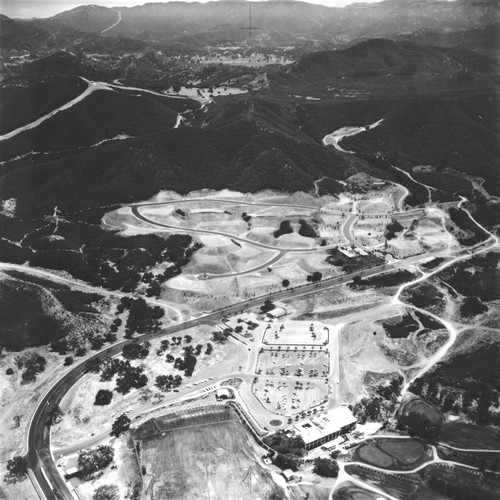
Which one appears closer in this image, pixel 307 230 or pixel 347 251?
pixel 347 251

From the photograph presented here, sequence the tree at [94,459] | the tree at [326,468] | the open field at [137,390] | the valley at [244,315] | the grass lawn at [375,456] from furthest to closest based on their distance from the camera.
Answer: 1. the open field at [137,390]
2. the valley at [244,315]
3. the grass lawn at [375,456]
4. the tree at [94,459]
5. the tree at [326,468]

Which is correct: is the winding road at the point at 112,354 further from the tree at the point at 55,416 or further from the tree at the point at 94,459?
the tree at the point at 94,459

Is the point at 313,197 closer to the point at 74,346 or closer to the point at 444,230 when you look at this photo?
the point at 444,230

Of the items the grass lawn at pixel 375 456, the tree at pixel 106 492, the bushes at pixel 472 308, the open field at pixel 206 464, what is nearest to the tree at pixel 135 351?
the open field at pixel 206 464

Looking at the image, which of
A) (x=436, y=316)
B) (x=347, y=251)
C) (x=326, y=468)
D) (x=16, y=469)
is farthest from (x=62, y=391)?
(x=347, y=251)

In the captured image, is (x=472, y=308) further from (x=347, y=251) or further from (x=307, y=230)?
(x=307, y=230)

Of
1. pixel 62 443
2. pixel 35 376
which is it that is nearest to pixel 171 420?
pixel 62 443

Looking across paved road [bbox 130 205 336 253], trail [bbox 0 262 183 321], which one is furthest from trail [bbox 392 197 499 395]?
trail [bbox 0 262 183 321]
